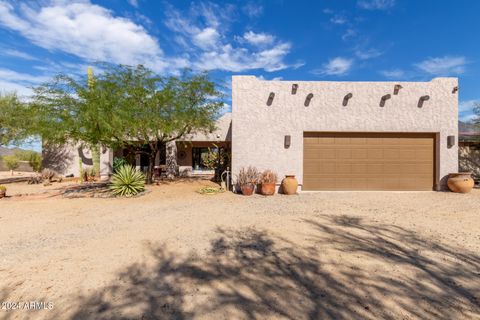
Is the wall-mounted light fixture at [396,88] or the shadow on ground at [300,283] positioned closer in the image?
the shadow on ground at [300,283]

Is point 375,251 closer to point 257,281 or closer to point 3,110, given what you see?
point 257,281

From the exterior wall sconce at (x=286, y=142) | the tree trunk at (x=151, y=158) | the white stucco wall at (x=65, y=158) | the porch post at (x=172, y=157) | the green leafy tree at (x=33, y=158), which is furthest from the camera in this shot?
the green leafy tree at (x=33, y=158)

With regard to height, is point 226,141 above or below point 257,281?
above

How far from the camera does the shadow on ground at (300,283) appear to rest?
2.71 m

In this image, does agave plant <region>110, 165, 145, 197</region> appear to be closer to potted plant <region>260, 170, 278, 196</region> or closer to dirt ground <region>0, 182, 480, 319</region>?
dirt ground <region>0, 182, 480, 319</region>

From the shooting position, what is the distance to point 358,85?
10883 mm

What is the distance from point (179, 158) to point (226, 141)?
4127 mm

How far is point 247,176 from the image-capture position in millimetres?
10508

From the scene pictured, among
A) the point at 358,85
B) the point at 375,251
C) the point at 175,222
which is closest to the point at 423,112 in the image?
the point at 358,85

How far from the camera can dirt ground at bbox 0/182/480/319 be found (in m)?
2.79

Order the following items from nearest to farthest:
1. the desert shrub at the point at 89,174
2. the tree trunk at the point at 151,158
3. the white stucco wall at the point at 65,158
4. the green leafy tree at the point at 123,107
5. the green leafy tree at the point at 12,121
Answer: the green leafy tree at the point at 123,107
the tree trunk at the point at 151,158
the green leafy tree at the point at 12,121
the desert shrub at the point at 89,174
the white stucco wall at the point at 65,158

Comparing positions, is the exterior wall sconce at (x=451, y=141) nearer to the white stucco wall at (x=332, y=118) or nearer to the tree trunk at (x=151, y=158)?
the white stucco wall at (x=332, y=118)

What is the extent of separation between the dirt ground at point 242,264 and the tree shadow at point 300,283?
0.02m

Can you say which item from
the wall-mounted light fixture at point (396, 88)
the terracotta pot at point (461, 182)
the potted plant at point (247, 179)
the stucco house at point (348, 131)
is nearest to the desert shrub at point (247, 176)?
the potted plant at point (247, 179)
